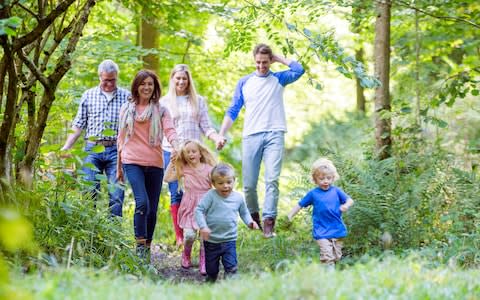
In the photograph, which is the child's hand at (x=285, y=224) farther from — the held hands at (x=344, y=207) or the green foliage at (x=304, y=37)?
the held hands at (x=344, y=207)

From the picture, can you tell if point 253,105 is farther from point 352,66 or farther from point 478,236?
point 478,236

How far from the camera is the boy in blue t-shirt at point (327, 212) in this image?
7156 mm

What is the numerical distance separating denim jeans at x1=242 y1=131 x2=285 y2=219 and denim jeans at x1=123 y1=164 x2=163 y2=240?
1.60 meters

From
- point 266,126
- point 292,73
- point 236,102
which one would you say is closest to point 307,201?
point 266,126

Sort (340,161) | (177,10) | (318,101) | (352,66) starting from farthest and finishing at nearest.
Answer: (318,101) → (177,10) → (340,161) → (352,66)

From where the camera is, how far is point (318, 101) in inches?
1225

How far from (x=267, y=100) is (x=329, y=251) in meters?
2.72

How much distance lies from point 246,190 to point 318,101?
2205 cm

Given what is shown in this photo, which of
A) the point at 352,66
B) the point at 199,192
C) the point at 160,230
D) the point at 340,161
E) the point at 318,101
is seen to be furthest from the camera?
the point at 318,101

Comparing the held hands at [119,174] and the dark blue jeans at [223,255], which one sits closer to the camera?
the dark blue jeans at [223,255]

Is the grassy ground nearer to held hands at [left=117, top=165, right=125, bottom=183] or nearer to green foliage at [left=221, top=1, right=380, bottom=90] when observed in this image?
green foliage at [left=221, top=1, right=380, bottom=90]

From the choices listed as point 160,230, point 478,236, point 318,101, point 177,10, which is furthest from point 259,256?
Answer: point 318,101

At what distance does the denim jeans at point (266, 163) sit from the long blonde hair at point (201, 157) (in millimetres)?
1175

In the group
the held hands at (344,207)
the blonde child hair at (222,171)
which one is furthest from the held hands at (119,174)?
the held hands at (344,207)
